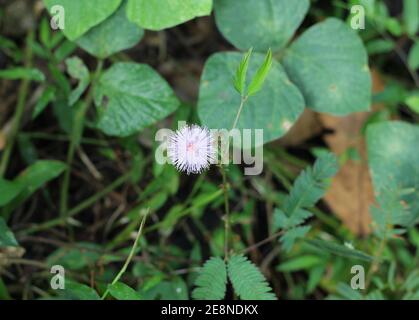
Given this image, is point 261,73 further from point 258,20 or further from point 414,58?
point 414,58

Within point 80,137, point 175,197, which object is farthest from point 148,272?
point 80,137

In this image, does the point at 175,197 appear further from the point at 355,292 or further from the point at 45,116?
the point at 355,292

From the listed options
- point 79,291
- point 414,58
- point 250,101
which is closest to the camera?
point 79,291

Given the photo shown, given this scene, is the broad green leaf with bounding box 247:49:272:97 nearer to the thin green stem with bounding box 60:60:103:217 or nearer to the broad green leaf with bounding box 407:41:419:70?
the thin green stem with bounding box 60:60:103:217

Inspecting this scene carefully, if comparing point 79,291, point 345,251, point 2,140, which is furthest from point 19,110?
point 345,251

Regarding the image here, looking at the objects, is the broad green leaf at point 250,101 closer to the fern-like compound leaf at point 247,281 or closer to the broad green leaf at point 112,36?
the broad green leaf at point 112,36

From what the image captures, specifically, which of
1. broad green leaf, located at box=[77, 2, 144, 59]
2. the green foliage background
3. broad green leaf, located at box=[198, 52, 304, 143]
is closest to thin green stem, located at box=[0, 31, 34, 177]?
the green foliage background
